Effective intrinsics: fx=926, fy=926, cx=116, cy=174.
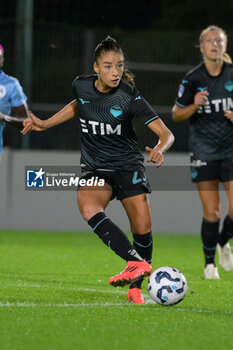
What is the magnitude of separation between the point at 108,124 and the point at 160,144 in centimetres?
55

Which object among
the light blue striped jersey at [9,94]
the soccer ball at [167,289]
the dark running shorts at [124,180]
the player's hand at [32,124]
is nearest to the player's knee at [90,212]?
the dark running shorts at [124,180]

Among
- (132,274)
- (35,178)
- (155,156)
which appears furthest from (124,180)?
(35,178)

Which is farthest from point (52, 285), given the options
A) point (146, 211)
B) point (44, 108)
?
point (44, 108)

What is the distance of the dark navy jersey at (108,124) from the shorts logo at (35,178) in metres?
1.30

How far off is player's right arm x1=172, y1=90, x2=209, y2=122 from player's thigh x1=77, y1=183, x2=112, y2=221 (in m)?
2.11

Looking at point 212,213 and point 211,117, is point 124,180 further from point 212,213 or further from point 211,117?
point 212,213

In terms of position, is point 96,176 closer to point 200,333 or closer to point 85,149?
point 85,149

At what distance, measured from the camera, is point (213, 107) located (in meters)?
9.06

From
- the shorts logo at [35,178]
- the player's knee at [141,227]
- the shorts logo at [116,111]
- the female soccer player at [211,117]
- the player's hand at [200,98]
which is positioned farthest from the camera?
the female soccer player at [211,117]

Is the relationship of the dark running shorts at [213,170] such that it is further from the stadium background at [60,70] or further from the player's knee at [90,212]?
the stadium background at [60,70]

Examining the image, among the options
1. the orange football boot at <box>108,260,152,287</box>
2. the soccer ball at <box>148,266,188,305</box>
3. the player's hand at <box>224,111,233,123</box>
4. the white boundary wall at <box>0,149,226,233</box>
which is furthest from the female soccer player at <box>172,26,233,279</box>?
the white boundary wall at <box>0,149,226,233</box>

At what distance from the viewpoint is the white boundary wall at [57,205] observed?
51.5 ft

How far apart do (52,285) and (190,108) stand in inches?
89.0

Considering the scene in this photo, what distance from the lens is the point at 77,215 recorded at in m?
16.1
